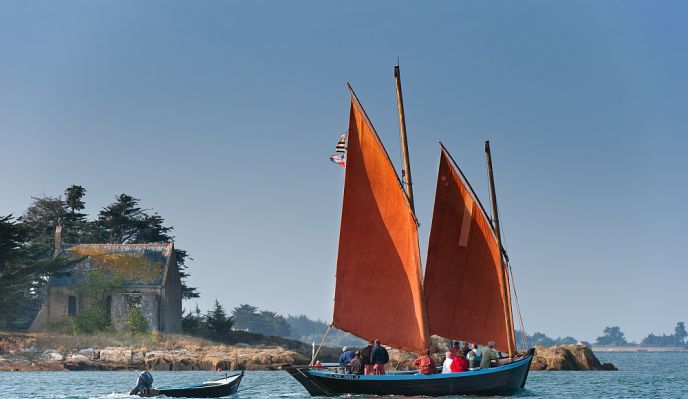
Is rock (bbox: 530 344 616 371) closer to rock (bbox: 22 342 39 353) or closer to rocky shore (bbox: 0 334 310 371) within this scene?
rocky shore (bbox: 0 334 310 371)

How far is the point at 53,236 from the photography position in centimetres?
9581

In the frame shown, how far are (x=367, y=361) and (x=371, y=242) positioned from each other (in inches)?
169

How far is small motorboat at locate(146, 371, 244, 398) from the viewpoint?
1692 inches

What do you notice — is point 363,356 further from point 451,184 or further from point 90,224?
point 90,224

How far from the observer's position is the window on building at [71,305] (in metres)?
82.4

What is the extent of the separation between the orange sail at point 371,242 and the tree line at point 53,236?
42.7 meters

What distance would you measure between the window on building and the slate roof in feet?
3.49

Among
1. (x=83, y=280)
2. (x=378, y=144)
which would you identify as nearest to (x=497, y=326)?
(x=378, y=144)

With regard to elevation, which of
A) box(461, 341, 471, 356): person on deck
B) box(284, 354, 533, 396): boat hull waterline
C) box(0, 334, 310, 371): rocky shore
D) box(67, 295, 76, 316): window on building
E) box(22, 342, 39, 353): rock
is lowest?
box(284, 354, 533, 396): boat hull waterline

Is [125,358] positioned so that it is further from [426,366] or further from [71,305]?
[426,366]

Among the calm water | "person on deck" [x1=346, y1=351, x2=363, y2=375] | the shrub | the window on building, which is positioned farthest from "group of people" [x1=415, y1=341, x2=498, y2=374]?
the window on building

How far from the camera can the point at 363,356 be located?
3950 centimetres

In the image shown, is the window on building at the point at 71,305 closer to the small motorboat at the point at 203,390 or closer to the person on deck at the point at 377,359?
the small motorboat at the point at 203,390

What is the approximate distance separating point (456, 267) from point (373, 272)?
378cm
